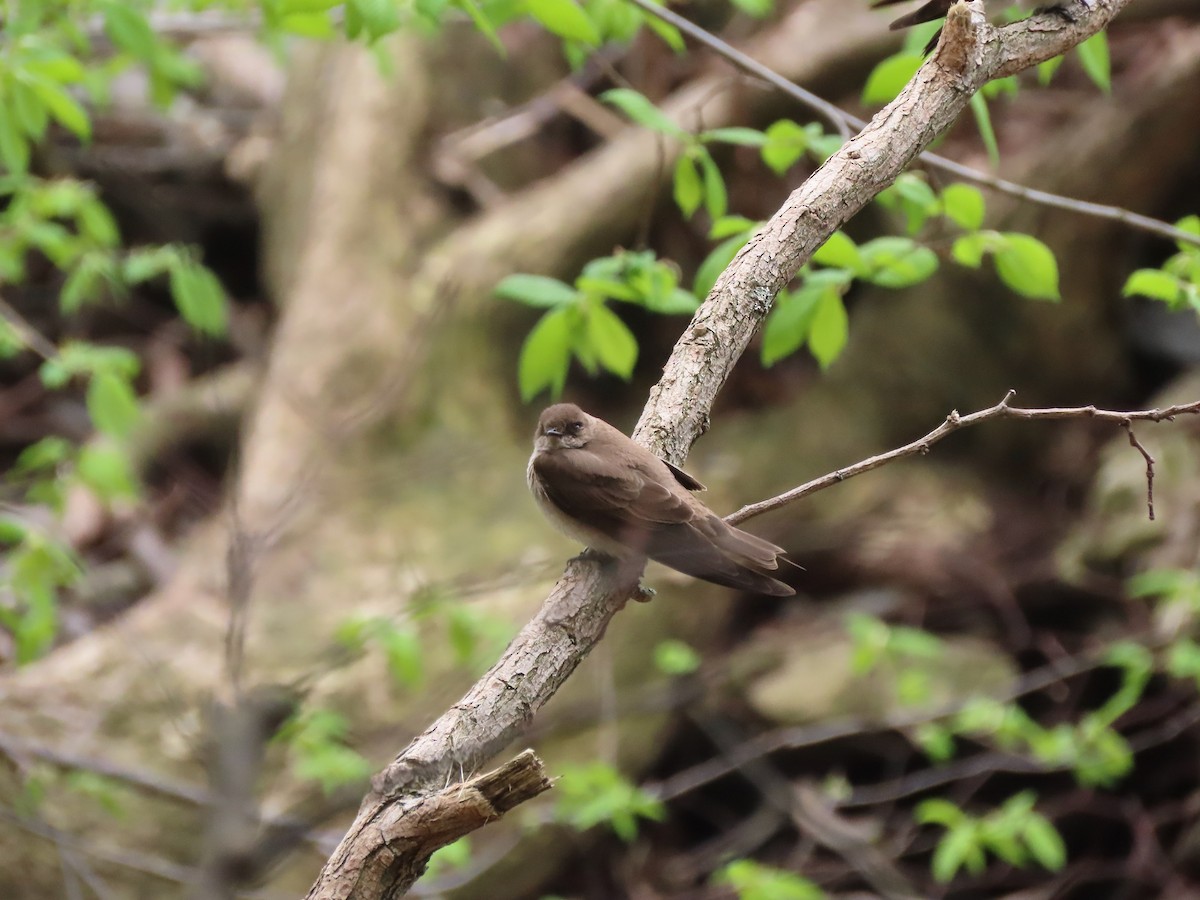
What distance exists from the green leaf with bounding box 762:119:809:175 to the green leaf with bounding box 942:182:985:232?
38 cm

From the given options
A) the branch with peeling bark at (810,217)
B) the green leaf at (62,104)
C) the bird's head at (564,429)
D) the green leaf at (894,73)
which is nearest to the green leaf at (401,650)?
the bird's head at (564,429)

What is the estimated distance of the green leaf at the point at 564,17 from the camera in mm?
2627

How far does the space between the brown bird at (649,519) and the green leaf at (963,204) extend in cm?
96

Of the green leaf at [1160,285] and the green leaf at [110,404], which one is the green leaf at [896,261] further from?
the green leaf at [110,404]

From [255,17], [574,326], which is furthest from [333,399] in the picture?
[574,326]

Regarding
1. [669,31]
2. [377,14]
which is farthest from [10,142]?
→ [669,31]

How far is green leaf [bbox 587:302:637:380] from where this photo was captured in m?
2.87

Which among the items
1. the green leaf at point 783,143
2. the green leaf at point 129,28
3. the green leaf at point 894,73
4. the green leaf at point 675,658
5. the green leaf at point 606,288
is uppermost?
the green leaf at point 129,28

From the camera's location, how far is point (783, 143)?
2.93 meters

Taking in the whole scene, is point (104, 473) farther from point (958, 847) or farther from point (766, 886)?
point (958, 847)

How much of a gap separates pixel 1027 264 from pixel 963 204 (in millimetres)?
231

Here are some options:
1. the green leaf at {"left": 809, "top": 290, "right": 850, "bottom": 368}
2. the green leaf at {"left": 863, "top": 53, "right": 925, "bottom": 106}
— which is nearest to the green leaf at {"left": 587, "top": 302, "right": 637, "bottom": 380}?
the green leaf at {"left": 809, "top": 290, "right": 850, "bottom": 368}

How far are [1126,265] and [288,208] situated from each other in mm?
5134

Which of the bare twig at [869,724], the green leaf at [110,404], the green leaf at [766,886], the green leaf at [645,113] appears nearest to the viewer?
the green leaf at [645,113]
